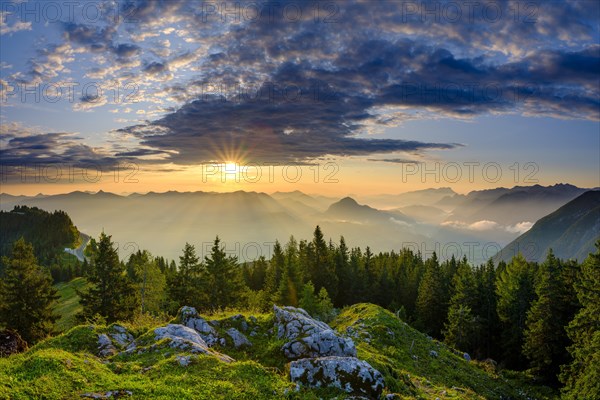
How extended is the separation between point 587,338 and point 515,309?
25449mm

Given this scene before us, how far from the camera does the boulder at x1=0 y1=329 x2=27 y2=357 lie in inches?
717

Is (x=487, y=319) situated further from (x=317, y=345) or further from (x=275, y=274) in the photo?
(x=317, y=345)

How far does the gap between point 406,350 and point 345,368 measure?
2155cm

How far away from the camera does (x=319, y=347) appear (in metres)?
19.4

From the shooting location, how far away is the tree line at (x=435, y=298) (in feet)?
112

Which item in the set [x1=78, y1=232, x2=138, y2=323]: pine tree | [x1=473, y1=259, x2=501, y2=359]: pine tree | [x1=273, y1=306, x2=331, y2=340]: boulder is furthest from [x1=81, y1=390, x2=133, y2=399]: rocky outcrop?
[x1=473, y1=259, x2=501, y2=359]: pine tree

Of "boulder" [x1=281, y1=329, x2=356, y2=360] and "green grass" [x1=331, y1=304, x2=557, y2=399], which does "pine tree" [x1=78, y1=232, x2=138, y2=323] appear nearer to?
"green grass" [x1=331, y1=304, x2=557, y2=399]

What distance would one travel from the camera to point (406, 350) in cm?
3406

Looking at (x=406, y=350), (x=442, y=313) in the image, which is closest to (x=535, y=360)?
(x=442, y=313)

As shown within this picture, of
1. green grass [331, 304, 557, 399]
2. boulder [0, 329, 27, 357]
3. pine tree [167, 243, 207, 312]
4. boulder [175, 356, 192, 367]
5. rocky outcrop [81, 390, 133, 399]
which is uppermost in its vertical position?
rocky outcrop [81, 390, 133, 399]

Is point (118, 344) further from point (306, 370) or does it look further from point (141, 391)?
point (306, 370)

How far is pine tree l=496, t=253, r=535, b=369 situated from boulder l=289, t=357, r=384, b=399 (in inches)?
1989

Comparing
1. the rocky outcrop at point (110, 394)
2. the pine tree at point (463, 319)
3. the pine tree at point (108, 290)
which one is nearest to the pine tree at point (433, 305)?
the pine tree at point (463, 319)

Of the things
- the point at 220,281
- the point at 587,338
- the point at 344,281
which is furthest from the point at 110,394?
the point at 344,281
